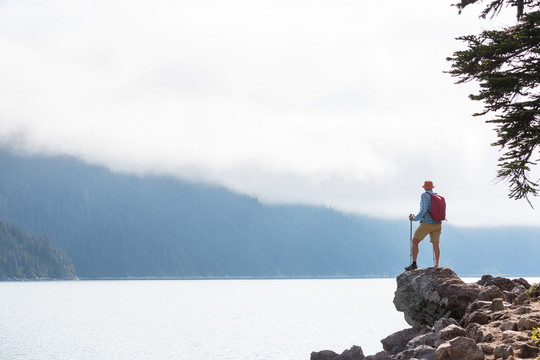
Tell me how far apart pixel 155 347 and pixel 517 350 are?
6064 cm

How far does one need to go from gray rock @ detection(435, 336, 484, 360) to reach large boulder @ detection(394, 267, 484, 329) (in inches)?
235

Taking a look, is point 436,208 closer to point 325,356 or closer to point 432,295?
point 432,295

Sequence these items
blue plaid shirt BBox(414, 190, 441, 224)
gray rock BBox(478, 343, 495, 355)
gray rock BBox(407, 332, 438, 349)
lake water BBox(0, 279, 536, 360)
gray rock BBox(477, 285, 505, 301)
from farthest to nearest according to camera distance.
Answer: lake water BBox(0, 279, 536, 360), blue plaid shirt BBox(414, 190, 441, 224), gray rock BBox(477, 285, 505, 301), gray rock BBox(407, 332, 438, 349), gray rock BBox(478, 343, 495, 355)

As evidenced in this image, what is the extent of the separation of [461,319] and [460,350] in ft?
17.0

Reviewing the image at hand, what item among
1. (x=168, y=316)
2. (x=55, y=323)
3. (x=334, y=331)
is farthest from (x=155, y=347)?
(x=168, y=316)

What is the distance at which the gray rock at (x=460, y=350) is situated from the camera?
17859 millimetres

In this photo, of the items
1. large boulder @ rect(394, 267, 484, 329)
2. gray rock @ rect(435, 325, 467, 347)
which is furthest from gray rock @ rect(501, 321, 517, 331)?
large boulder @ rect(394, 267, 484, 329)

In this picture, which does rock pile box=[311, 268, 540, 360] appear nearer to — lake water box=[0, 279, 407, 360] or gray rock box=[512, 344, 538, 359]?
gray rock box=[512, 344, 538, 359]

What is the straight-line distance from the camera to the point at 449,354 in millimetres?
18391

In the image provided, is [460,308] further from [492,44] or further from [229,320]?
[229,320]

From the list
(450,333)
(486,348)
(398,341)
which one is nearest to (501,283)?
(398,341)

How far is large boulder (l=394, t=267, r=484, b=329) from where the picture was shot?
2445 centimetres

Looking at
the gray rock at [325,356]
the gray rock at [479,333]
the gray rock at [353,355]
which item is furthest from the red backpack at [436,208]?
the gray rock at [325,356]

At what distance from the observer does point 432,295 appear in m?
25.3
